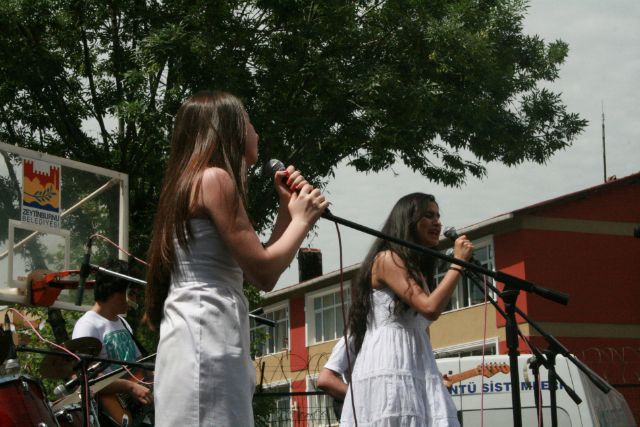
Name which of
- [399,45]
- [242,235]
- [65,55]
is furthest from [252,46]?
[242,235]

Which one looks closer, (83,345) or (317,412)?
(83,345)

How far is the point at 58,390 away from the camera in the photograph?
4.09 m

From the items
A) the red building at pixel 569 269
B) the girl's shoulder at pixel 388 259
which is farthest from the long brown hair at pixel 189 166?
the red building at pixel 569 269

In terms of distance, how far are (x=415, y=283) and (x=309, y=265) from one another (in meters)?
28.0

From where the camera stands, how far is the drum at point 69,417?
13.6 ft

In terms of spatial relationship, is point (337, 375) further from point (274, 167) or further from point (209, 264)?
point (209, 264)

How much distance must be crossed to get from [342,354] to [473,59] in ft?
31.9

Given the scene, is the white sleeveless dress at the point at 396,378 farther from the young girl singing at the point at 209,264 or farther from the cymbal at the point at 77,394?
the cymbal at the point at 77,394

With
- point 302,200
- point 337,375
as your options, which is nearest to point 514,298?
point 337,375

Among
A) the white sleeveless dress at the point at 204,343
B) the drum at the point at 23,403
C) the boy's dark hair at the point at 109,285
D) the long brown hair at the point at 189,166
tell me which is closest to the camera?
the white sleeveless dress at the point at 204,343

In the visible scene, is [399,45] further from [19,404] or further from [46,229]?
[19,404]

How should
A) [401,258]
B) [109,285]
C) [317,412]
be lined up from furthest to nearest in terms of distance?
[317,412], [109,285], [401,258]

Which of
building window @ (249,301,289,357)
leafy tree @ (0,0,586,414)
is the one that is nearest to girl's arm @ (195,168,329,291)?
leafy tree @ (0,0,586,414)

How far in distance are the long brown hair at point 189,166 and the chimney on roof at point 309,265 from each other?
94.8ft
